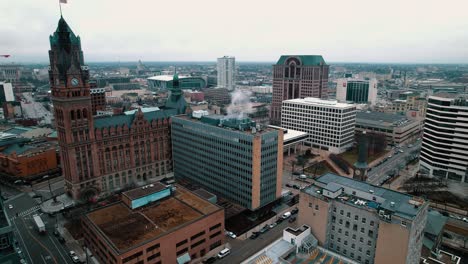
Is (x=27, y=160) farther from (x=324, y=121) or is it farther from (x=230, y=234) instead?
(x=324, y=121)

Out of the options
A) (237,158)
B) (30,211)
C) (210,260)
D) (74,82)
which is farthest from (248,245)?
(74,82)

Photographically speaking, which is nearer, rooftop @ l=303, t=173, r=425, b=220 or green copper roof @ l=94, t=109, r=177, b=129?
rooftop @ l=303, t=173, r=425, b=220

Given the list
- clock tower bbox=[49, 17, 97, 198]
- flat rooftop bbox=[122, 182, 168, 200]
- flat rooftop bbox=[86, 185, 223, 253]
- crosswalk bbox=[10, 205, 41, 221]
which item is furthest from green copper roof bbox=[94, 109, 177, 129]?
flat rooftop bbox=[86, 185, 223, 253]

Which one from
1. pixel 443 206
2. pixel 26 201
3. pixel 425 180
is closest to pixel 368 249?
pixel 443 206

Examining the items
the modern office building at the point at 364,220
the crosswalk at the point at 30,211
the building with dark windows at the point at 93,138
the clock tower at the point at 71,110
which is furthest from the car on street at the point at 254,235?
the crosswalk at the point at 30,211

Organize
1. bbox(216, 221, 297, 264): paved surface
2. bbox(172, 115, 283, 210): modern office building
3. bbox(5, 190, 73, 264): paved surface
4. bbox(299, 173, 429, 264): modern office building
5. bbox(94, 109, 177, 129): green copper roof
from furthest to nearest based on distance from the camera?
bbox(94, 109, 177, 129): green copper roof → bbox(172, 115, 283, 210): modern office building → bbox(5, 190, 73, 264): paved surface → bbox(216, 221, 297, 264): paved surface → bbox(299, 173, 429, 264): modern office building

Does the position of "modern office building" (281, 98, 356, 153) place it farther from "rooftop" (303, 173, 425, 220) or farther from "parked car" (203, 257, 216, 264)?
"parked car" (203, 257, 216, 264)

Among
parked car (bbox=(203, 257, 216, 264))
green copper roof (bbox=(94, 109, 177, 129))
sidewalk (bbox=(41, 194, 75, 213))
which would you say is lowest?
parked car (bbox=(203, 257, 216, 264))

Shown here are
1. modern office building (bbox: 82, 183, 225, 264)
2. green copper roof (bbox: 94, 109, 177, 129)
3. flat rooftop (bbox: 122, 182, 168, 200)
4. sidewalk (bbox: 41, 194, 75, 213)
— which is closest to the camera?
modern office building (bbox: 82, 183, 225, 264)
